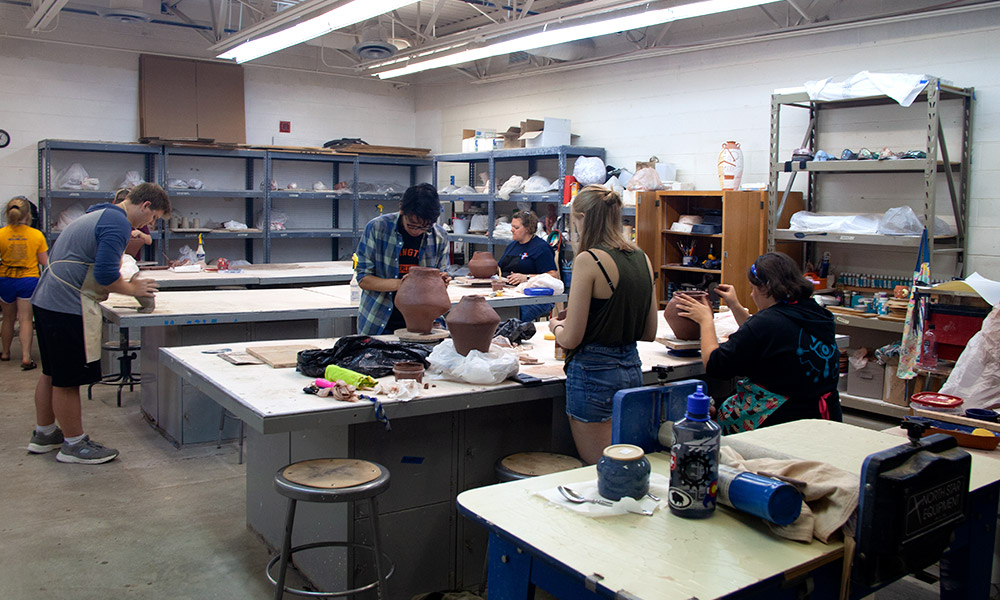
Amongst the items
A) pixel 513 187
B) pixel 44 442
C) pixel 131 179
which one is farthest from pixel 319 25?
pixel 131 179

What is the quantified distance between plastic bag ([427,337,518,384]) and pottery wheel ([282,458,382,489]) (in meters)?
0.47

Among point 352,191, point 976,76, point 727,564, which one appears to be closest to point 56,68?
point 352,191

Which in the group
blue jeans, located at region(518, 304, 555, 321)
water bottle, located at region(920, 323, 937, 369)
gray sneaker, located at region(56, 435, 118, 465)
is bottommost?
gray sneaker, located at region(56, 435, 118, 465)

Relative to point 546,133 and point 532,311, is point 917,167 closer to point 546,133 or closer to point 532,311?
point 532,311

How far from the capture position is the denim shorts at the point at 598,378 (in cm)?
271

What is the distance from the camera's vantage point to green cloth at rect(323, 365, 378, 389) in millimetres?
2688

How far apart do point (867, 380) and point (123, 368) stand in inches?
200

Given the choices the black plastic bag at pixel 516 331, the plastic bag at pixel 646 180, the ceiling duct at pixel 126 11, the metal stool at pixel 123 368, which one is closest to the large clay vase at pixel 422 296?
the black plastic bag at pixel 516 331

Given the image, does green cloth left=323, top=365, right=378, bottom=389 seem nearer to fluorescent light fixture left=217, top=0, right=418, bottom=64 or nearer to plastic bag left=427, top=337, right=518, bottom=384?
plastic bag left=427, top=337, right=518, bottom=384

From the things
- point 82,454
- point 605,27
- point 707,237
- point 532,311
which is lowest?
point 82,454

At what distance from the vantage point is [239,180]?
943 cm

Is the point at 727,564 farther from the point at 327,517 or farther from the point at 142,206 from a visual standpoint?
the point at 142,206

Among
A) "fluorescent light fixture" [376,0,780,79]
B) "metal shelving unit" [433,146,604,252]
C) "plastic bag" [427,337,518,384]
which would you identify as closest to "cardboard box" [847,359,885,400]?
"metal shelving unit" [433,146,604,252]

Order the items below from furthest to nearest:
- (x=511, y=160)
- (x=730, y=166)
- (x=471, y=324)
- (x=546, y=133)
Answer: (x=511, y=160) → (x=546, y=133) → (x=730, y=166) → (x=471, y=324)
